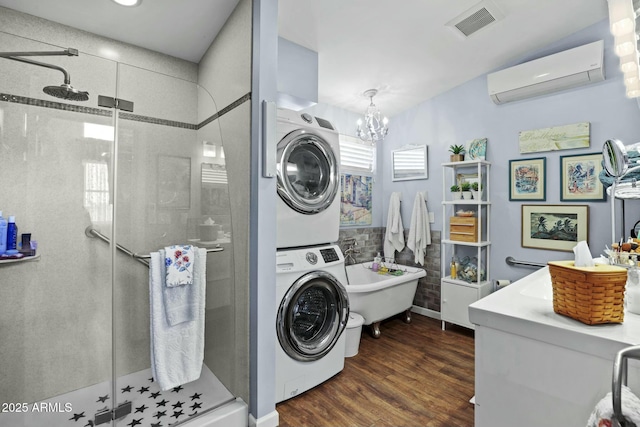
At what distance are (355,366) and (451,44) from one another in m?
2.79

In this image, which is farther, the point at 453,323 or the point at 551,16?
the point at 453,323

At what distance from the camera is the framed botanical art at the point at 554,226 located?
8.48ft

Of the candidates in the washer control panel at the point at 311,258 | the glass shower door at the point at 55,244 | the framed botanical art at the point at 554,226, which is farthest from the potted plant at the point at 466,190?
the glass shower door at the point at 55,244

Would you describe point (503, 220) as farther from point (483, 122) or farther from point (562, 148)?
point (483, 122)

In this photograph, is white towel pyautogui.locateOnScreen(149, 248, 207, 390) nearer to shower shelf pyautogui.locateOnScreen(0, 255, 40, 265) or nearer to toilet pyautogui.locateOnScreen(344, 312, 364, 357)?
shower shelf pyautogui.locateOnScreen(0, 255, 40, 265)

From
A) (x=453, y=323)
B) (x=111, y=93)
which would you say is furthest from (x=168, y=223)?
(x=453, y=323)

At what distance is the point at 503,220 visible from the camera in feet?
10.0

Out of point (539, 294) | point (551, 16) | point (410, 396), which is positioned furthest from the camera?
point (551, 16)

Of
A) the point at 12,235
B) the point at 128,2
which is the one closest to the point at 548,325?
the point at 12,235

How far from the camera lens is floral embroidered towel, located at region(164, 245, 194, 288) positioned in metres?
1.66

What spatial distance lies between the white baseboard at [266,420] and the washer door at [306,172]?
1246mm

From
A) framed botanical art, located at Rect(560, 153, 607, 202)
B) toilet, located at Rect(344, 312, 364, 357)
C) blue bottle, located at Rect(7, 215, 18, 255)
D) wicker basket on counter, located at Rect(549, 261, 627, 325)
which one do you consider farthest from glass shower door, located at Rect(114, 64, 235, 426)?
framed botanical art, located at Rect(560, 153, 607, 202)

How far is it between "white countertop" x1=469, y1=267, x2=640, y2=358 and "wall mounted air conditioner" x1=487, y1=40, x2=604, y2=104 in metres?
2.35

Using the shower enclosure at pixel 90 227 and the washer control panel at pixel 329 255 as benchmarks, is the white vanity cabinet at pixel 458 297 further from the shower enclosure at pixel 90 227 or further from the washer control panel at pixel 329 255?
the shower enclosure at pixel 90 227
